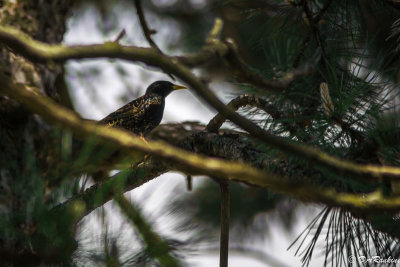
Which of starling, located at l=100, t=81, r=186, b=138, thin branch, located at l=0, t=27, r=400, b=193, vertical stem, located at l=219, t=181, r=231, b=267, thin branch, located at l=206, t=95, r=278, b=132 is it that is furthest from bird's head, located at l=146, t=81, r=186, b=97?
thin branch, located at l=0, t=27, r=400, b=193

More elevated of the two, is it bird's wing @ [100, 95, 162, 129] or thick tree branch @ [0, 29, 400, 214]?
bird's wing @ [100, 95, 162, 129]

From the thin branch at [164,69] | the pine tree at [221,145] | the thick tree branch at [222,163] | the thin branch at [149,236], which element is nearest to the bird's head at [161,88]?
the pine tree at [221,145]

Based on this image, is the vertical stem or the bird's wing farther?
the bird's wing

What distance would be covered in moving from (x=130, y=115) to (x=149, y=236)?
2500mm

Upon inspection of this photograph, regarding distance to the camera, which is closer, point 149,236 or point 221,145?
point 149,236

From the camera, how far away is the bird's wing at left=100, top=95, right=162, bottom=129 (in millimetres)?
3885

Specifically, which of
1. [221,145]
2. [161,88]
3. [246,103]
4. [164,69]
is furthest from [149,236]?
[161,88]

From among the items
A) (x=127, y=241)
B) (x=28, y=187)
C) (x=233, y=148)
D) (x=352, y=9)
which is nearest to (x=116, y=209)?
(x=127, y=241)

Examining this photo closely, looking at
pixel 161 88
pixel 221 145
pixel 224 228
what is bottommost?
pixel 224 228

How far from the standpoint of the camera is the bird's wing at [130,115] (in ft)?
12.7

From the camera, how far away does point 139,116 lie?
397 cm

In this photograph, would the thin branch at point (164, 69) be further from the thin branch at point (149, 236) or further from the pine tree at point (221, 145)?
the thin branch at point (149, 236)

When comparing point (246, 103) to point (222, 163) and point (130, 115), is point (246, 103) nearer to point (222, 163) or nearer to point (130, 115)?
point (222, 163)

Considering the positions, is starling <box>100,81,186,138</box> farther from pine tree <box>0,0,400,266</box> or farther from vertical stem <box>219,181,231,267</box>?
vertical stem <box>219,181,231,267</box>
